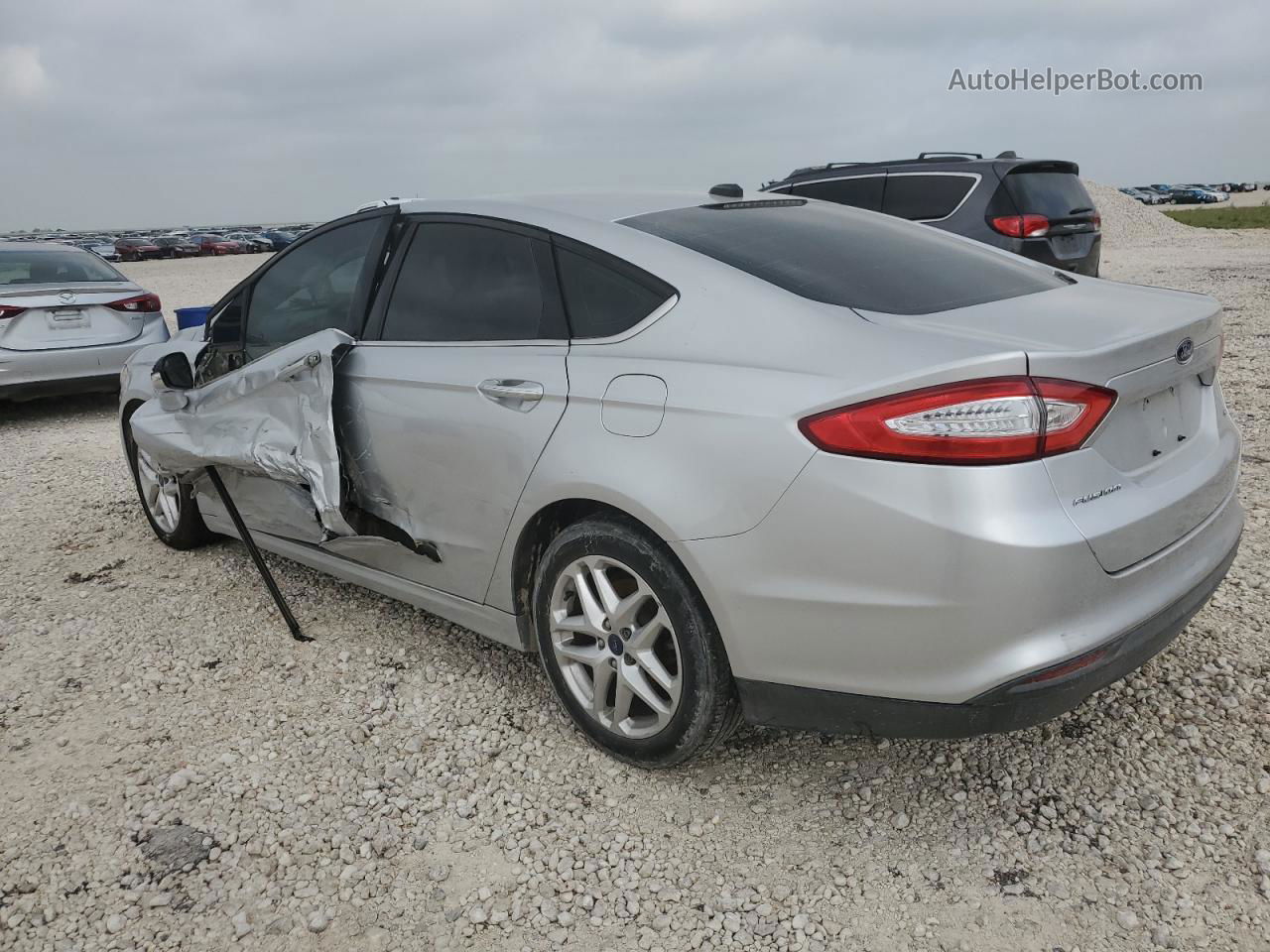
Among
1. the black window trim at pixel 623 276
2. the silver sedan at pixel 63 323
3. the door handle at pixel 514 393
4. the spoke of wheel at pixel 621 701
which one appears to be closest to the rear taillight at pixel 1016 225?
the black window trim at pixel 623 276

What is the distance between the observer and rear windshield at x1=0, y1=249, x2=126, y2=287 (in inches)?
314

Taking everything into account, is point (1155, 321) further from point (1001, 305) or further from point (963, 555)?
point (963, 555)

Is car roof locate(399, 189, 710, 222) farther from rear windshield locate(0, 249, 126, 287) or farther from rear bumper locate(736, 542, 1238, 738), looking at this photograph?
rear windshield locate(0, 249, 126, 287)

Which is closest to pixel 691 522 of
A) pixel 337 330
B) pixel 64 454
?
pixel 337 330

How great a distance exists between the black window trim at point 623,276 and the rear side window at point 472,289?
5 cm

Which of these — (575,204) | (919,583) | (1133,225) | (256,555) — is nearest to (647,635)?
(919,583)

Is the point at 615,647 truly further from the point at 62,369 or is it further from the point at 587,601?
the point at 62,369

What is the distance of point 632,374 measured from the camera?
2.51 metres

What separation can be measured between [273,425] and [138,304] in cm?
565

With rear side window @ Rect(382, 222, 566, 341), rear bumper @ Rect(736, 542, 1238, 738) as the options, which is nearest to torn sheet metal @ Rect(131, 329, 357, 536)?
rear side window @ Rect(382, 222, 566, 341)

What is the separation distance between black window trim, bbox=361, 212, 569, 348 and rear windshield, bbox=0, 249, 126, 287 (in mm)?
6080

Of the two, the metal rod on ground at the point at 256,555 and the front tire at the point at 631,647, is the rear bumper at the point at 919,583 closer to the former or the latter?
the front tire at the point at 631,647

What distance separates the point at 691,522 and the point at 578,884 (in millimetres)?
936

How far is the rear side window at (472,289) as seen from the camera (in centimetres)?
290
